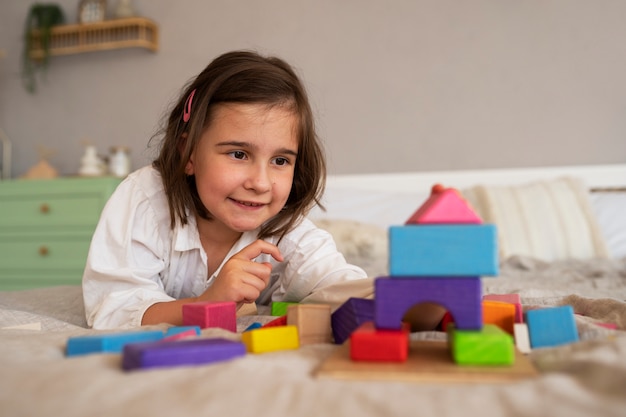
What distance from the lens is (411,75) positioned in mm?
2773

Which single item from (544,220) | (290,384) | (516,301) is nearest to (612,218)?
(544,220)

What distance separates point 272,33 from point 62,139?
1.38 meters

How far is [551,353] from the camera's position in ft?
1.92

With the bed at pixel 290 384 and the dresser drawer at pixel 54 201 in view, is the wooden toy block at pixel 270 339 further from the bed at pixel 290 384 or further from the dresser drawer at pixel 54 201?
the dresser drawer at pixel 54 201

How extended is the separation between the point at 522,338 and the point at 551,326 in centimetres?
4

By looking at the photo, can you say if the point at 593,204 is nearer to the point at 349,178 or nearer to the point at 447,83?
the point at 447,83

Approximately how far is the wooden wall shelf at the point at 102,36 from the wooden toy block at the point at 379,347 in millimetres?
2890

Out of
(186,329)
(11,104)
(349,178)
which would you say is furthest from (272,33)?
(186,329)

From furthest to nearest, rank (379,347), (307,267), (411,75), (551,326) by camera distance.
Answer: (411,75), (307,267), (551,326), (379,347)

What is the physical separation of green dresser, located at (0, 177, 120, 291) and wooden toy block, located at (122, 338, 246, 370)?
240 cm

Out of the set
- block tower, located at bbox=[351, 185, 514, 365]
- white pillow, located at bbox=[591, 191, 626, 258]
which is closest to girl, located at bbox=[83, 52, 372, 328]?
block tower, located at bbox=[351, 185, 514, 365]

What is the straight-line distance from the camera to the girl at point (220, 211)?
1.10 metres

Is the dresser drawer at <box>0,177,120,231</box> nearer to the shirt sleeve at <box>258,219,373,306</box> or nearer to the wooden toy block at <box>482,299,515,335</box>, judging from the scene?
the shirt sleeve at <box>258,219,373,306</box>

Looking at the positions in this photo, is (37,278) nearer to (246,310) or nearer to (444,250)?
(246,310)
